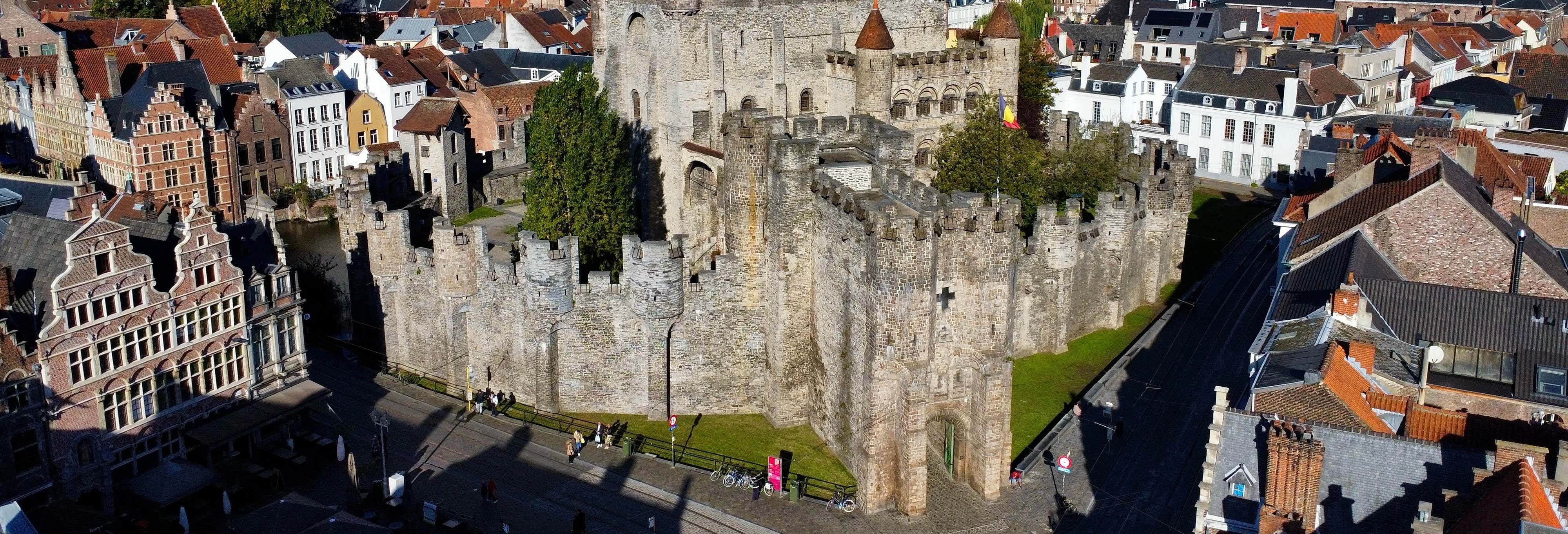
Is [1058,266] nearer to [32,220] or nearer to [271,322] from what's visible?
[271,322]

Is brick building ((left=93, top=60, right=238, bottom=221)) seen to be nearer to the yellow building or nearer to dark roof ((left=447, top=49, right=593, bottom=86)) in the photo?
the yellow building

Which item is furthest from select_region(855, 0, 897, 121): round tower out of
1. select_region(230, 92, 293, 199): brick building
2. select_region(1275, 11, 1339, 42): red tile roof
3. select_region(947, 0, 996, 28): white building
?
select_region(1275, 11, 1339, 42): red tile roof

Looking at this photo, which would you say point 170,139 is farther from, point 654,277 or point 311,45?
point 654,277

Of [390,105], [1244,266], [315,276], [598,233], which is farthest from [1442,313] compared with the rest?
[390,105]

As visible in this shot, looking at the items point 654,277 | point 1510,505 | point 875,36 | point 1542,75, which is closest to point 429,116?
point 875,36

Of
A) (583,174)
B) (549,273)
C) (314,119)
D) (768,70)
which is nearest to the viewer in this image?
(549,273)

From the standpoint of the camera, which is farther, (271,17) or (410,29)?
(410,29)
